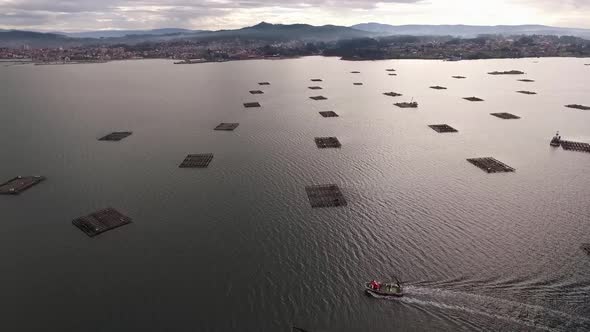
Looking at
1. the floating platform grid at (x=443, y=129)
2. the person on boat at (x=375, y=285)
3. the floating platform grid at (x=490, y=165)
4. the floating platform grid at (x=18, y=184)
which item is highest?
the floating platform grid at (x=443, y=129)

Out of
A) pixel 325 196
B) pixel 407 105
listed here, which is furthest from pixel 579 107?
pixel 325 196

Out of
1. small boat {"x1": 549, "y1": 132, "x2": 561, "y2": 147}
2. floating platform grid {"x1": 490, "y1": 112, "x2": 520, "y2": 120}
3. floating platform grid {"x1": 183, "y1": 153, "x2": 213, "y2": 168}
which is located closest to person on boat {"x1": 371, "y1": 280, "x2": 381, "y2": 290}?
floating platform grid {"x1": 183, "y1": 153, "x2": 213, "y2": 168}

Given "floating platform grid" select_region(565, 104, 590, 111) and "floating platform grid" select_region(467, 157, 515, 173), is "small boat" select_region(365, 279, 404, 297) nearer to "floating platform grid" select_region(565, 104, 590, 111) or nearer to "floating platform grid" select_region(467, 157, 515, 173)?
"floating platform grid" select_region(467, 157, 515, 173)

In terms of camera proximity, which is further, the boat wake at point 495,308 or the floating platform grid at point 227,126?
the floating platform grid at point 227,126

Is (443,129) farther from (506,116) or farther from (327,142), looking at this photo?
(327,142)

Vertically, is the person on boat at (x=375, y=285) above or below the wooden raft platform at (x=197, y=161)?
below

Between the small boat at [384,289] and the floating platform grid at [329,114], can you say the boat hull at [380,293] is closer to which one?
the small boat at [384,289]

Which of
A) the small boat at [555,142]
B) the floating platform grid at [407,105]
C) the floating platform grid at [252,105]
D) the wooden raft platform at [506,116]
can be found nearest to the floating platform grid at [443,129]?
the small boat at [555,142]

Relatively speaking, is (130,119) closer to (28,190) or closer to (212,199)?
(28,190)
